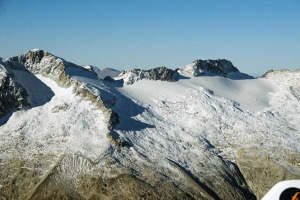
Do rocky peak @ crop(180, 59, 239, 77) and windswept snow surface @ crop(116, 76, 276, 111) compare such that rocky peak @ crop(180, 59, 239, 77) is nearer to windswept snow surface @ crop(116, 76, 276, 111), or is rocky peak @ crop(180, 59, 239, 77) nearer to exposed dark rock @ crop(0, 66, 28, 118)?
windswept snow surface @ crop(116, 76, 276, 111)

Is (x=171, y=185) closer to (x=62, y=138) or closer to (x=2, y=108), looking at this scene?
(x=62, y=138)

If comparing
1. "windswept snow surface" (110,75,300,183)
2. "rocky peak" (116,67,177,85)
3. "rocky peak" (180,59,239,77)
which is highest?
"rocky peak" (180,59,239,77)

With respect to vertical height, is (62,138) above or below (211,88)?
below

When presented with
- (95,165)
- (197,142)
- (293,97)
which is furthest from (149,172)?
(293,97)

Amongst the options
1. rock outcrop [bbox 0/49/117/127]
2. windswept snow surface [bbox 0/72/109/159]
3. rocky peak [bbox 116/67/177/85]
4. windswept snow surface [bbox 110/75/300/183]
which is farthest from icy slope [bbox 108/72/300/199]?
windswept snow surface [bbox 0/72/109/159]

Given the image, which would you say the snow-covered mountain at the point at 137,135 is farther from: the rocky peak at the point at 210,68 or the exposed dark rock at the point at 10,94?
the rocky peak at the point at 210,68

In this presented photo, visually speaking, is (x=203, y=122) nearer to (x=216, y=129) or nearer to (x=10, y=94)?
(x=216, y=129)

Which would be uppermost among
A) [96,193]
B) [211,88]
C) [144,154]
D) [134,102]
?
[211,88]

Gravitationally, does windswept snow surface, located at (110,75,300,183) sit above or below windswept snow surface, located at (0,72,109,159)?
above
